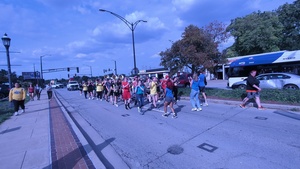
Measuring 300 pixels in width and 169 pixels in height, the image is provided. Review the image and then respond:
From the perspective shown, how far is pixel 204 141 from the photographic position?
4734mm

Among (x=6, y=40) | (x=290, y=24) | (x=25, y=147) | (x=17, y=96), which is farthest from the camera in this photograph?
(x=290, y=24)

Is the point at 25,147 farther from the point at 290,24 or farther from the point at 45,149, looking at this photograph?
the point at 290,24

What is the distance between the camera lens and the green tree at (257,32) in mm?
35250

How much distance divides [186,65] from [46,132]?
10.5 metres

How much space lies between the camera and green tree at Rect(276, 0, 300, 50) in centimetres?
3806

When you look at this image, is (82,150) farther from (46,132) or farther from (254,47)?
(254,47)

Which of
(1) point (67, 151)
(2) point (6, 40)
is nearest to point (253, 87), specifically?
(1) point (67, 151)

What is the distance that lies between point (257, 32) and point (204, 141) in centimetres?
3818

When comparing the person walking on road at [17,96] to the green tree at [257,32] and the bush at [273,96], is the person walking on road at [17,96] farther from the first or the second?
the green tree at [257,32]

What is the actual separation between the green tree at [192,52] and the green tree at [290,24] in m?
36.6

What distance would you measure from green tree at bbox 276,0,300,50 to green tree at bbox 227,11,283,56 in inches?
96.1

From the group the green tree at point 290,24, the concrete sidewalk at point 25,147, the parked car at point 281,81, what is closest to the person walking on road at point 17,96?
the concrete sidewalk at point 25,147

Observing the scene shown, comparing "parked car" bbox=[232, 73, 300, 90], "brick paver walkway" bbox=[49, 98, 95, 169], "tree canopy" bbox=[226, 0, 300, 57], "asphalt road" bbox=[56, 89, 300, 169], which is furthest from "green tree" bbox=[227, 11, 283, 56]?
"brick paver walkway" bbox=[49, 98, 95, 169]

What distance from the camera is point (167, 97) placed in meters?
7.46
